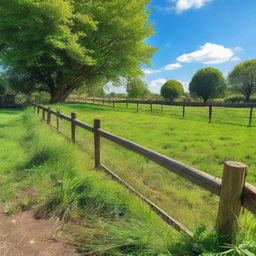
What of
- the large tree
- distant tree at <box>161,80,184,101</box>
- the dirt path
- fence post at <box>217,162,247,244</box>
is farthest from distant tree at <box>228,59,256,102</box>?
the dirt path

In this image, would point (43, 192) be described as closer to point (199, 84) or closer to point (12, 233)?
point (12, 233)

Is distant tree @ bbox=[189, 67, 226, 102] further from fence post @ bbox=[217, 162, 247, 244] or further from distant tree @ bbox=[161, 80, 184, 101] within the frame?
fence post @ bbox=[217, 162, 247, 244]

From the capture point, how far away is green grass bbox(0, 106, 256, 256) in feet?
5.72

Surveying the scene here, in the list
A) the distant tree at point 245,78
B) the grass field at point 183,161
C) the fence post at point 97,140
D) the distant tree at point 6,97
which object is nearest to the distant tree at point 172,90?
the distant tree at point 245,78

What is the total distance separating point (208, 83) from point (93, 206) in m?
54.2

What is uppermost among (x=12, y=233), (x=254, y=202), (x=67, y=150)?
(x=254, y=202)

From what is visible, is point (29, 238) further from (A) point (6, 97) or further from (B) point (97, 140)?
(A) point (6, 97)

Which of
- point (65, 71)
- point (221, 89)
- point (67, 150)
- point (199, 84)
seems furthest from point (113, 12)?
point (221, 89)

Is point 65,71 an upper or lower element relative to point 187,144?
upper

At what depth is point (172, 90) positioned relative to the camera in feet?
175

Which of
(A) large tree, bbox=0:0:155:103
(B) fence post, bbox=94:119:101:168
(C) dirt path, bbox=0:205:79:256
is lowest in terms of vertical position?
(C) dirt path, bbox=0:205:79:256

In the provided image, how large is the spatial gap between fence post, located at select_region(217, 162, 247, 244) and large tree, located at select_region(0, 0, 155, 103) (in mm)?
16509

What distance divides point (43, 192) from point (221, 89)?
187 ft

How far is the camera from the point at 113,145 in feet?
21.7
